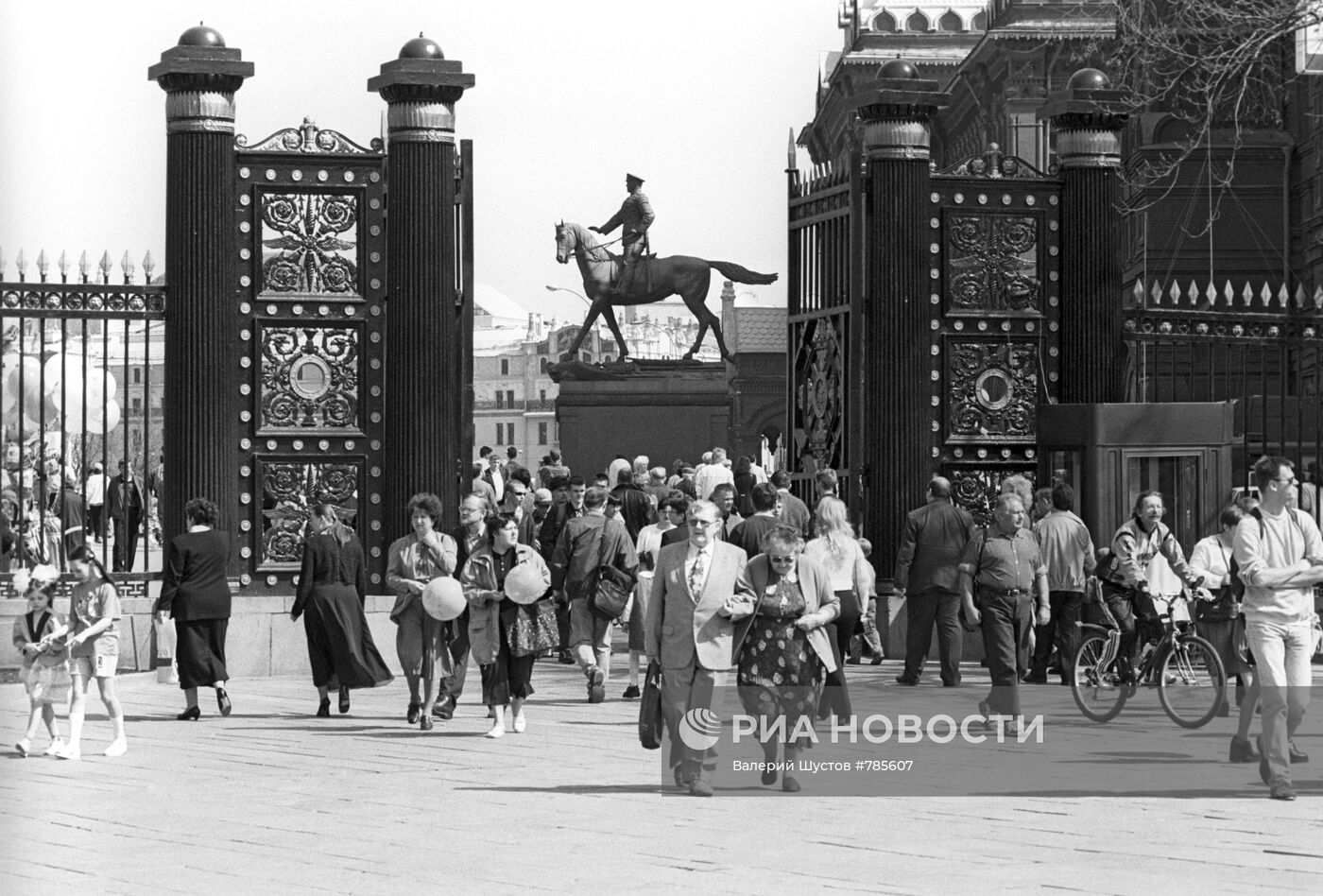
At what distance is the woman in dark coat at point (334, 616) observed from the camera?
15531mm

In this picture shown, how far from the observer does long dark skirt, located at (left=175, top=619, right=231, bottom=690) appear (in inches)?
605

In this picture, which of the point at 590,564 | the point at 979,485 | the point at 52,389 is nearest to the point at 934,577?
the point at 979,485

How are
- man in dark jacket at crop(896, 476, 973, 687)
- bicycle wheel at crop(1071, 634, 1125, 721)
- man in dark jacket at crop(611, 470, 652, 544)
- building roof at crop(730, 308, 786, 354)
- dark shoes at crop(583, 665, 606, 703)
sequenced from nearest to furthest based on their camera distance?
bicycle wheel at crop(1071, 634, 1125, 721), dark shoes at crop(583, 665, 606, 703), man in dark jacket at crop(896, 476, 973, 687), man in dark jacket at crop(611, 470, 652, 544), building roof at crop(730, 308, 786, 354)

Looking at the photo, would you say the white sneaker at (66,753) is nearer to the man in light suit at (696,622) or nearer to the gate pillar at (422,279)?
the man in light suit at (696,622)

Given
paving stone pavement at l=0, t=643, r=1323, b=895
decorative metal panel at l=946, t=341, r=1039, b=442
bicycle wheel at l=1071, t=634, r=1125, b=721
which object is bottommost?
paving stone pavement at l=0, t=643, r=1323, b=895

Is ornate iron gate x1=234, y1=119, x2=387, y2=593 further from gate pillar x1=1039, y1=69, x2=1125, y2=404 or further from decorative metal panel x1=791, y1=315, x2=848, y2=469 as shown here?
gate pillar x1=1039, y1=69, x2=1125, y2=404

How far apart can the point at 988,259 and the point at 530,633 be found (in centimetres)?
620

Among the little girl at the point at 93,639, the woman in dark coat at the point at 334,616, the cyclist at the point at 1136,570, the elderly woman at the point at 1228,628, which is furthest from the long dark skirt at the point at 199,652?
the elderly woman at the point at 1228,628

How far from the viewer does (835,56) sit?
95.4 metres

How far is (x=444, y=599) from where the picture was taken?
47.9 feet

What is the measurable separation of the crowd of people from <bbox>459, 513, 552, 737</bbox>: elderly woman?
0.01 meters

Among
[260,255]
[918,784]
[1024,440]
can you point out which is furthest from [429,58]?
[918,784]

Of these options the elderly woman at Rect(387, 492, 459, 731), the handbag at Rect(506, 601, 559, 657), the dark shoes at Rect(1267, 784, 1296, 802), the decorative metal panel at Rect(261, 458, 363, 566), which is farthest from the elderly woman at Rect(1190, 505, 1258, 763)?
the decorative metal panel at Rect(261, 458, 363, 566)

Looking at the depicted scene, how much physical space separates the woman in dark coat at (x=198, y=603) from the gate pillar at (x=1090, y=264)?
23.5 ft
